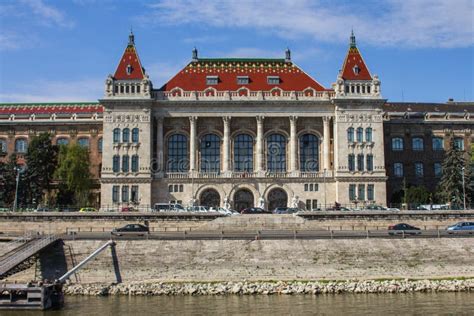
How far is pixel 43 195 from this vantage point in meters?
80.2

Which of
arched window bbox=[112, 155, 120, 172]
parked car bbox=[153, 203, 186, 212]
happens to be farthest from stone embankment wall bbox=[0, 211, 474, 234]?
arched window bbox=[112, 155, 120, 172]

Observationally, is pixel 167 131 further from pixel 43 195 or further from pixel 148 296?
pixel 148 296

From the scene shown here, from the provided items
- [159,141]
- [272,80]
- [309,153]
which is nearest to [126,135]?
[159,141]

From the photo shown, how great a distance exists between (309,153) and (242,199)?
10439 millimetres

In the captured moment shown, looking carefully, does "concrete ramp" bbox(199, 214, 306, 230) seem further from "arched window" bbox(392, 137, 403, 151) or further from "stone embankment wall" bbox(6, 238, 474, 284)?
"arched window" bbox(392, 137, 403, 151)

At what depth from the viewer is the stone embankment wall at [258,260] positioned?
46344 mm

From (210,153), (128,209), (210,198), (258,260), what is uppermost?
(210,153)

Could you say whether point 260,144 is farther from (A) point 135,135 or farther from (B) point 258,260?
(B) point 258,260

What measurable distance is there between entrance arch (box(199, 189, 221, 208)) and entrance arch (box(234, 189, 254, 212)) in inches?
85.0

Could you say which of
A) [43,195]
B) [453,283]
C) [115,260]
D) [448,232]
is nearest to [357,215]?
[448,232]

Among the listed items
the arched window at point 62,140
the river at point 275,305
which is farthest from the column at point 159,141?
the river at point 275,305

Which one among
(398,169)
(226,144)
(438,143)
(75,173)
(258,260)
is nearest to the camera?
(258,260)

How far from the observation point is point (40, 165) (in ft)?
256

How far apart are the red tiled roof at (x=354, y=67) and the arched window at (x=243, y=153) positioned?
14512 mm
